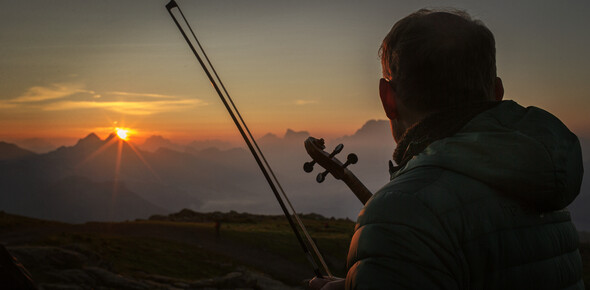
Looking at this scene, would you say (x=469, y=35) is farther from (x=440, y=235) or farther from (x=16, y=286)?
(x=16, y=286)

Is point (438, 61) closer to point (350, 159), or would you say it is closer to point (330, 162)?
point (350, 159)

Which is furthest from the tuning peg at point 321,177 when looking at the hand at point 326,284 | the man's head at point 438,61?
the man's head at point 438,61

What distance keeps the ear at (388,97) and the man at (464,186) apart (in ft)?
0.16

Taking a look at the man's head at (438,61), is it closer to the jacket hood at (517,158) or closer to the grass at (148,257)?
the jacket hood at (517,158)

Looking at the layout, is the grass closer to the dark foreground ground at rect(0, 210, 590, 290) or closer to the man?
the dark foreground ground at rect(0, 210, 590, 290)

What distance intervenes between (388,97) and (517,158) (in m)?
0.74

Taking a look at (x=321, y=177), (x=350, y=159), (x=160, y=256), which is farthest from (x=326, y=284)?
(x=160, y=256)

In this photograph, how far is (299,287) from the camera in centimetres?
1998

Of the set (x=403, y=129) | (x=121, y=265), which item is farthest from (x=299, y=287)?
(x=403, y=129)

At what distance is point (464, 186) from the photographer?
175 centimetres

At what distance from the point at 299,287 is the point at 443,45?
19328 mm

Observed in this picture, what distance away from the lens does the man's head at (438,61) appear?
2.04 m

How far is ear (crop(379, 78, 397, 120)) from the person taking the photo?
226 cm

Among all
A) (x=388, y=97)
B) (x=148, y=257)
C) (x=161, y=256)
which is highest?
(x=388, y=97)
